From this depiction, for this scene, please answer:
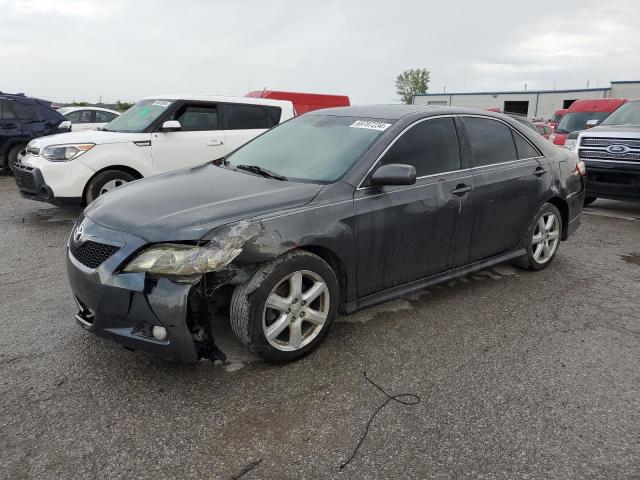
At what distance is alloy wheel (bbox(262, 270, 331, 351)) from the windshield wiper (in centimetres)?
82

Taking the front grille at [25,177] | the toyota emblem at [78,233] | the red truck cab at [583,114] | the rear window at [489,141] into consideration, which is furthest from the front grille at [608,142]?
the front grille at [25,177]

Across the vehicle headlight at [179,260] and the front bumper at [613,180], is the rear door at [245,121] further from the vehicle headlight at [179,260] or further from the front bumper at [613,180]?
the vehicle headlight at [179,260]

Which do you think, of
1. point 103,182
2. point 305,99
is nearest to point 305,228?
point 103,182

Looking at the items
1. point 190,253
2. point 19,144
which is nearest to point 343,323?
point 190,253

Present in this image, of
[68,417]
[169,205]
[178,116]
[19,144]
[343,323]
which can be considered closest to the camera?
[68,417]

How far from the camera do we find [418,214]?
3762 millimetres

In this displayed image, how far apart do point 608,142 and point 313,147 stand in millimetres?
6204

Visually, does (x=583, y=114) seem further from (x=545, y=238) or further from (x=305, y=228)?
(x=305, y=228)

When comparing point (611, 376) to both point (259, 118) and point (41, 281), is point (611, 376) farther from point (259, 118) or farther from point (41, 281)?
point (259, 118)

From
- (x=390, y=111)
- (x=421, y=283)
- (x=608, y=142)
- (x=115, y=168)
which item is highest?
(x=390, y=111)

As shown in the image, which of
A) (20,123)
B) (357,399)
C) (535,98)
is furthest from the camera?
(535,98)

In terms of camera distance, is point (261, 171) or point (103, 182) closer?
point (261, 171)

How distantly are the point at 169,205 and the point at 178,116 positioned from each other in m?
4.91

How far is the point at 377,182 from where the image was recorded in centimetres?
346
